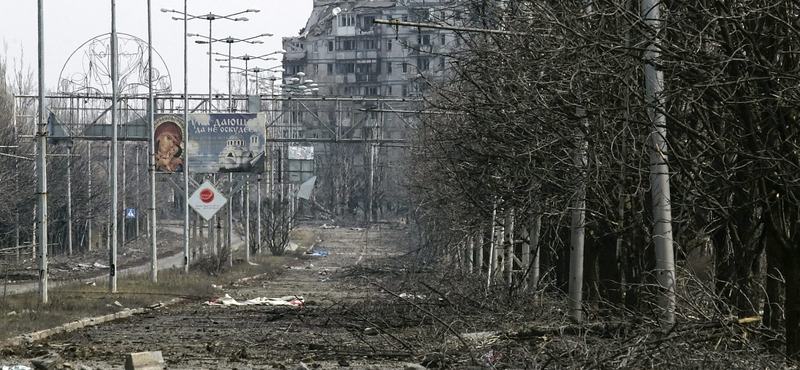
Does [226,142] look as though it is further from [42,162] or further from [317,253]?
[317,253]

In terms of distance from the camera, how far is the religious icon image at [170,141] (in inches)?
1933

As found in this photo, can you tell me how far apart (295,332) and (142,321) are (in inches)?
211

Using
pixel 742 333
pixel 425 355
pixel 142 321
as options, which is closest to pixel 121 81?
pixel 142 321

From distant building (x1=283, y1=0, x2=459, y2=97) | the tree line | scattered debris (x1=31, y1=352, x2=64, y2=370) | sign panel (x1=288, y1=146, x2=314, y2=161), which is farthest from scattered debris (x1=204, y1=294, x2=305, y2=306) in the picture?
distant building (x1=283, y1=0, x2=459, y2=97)

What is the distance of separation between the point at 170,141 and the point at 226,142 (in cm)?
274

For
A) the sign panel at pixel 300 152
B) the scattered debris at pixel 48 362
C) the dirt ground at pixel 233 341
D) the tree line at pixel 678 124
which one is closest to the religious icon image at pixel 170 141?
the dirt ground at pixel 233 341

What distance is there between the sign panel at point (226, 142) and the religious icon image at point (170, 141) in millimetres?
1129

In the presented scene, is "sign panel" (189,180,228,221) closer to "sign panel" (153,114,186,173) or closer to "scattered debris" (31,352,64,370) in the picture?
"sign panel" (153,114,186,173)

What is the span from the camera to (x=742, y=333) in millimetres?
12242

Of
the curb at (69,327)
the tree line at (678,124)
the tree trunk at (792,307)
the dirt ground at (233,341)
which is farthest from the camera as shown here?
the curb at (69,327)

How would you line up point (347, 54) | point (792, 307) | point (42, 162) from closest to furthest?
1. point (792, 307)
2. point (42, 162)
3. point (347, 54)

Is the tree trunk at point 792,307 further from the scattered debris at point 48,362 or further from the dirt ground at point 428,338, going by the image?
the scattered debris at point 48,362

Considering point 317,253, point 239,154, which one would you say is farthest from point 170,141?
point 317,253

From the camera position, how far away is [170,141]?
Answer: 1944 inches
